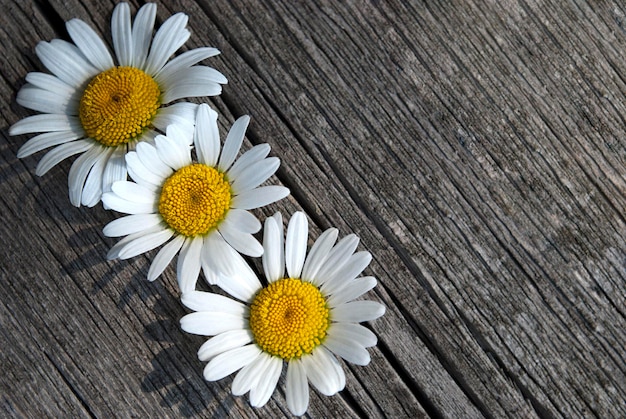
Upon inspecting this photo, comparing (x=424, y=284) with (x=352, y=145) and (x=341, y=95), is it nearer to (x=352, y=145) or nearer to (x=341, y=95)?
(x=352, y=145)

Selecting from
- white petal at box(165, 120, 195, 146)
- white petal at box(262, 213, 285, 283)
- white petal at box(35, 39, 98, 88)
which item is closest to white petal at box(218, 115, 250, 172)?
white petal at box(165, 120, 195, 146)

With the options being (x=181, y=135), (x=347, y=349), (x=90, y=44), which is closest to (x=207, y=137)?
(x=181, y=135)

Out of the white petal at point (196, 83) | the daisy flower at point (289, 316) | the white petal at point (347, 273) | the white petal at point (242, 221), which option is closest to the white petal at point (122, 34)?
the white petal at point (196, 83)

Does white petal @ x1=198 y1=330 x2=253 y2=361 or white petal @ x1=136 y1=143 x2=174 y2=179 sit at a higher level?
white petal @ x1=136 y1=143 x2=174 y2=179

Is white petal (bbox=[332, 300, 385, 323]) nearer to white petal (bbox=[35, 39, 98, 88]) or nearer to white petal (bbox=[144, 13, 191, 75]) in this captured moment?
white petal (bbox=[144, 13, 191, 75])

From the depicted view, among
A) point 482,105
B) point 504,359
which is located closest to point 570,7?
point 482,105

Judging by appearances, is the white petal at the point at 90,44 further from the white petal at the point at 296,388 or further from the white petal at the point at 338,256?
the white petal at the point at 296,388

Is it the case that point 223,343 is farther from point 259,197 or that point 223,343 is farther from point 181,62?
point 181,62
